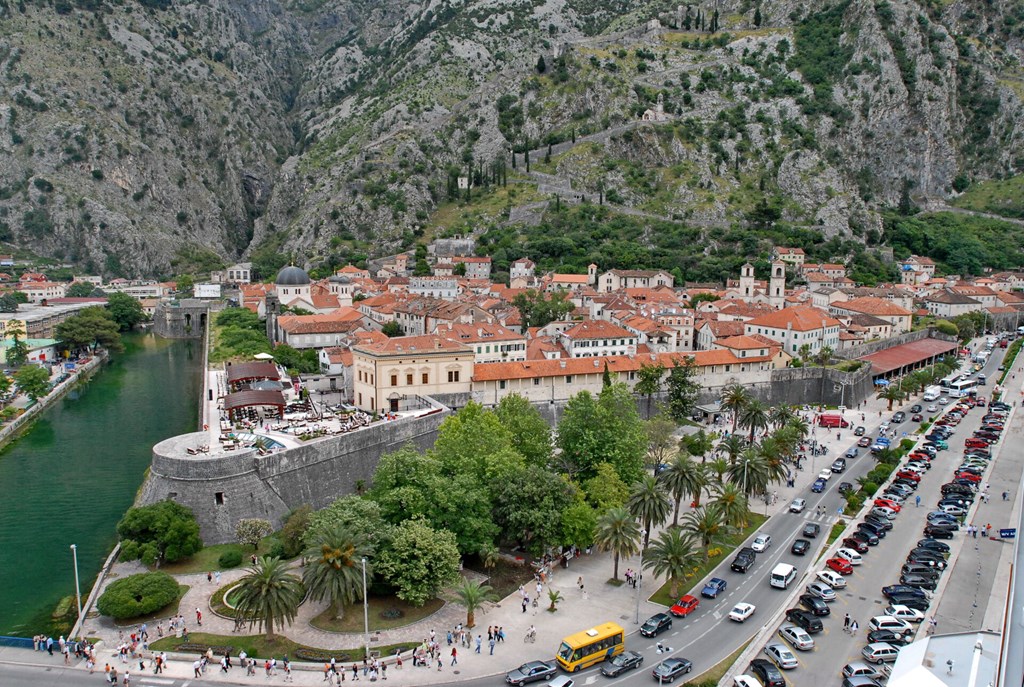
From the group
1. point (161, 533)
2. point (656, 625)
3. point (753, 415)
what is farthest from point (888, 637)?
point (161, 533)

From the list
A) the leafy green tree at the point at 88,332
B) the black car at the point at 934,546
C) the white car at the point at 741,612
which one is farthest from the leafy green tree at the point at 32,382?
the black car at the point at 934,546

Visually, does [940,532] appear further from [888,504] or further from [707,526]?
[707,526]

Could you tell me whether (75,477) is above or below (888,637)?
below

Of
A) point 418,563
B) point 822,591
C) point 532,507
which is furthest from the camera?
point 532,507

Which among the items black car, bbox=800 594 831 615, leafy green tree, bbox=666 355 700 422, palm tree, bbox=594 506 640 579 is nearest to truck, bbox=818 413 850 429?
leafy green tree, bbox=666 355 700 422

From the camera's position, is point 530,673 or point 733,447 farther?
point 733,447

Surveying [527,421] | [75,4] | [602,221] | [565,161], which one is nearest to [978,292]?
[602,221]
